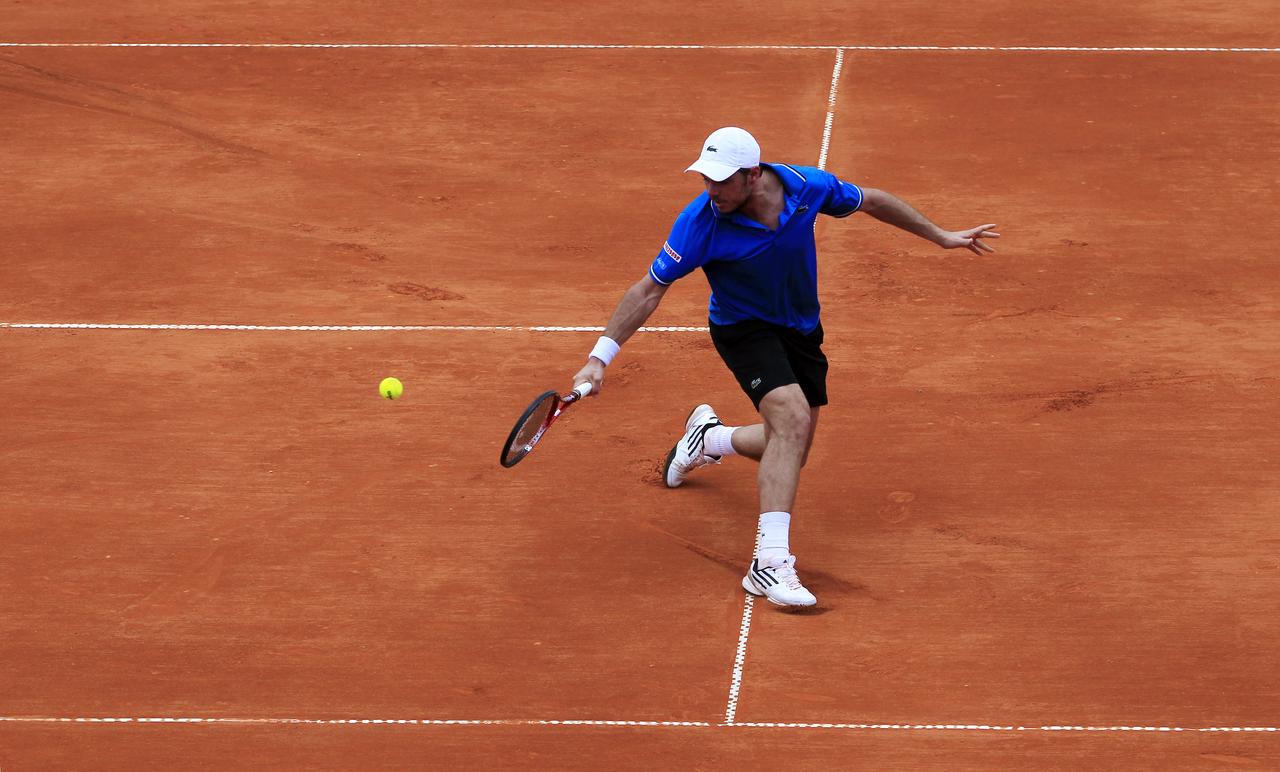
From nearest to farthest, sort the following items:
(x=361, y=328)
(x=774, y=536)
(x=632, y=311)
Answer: (x=774, y=536)
(x=632, y=311)
(x=361, y=328)

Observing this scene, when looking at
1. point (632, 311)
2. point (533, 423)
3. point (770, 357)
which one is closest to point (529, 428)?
point (533, 423)

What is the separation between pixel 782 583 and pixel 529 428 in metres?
1.17

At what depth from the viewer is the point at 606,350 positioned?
710 cm

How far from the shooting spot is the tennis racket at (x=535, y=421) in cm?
684

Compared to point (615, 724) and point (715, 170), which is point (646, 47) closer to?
point (715, 170)

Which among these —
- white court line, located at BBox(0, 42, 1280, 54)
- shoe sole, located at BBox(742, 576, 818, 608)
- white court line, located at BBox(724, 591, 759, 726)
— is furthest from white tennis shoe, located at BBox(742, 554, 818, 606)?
white court line, located at BBox(0, 42, 1280, 54)

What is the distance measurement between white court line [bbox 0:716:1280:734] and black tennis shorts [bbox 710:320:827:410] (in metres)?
1.49

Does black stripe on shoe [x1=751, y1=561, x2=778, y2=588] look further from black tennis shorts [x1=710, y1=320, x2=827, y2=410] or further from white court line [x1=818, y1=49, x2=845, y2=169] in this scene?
white court line [x1=818, y1=49, x2=845, y2=169]

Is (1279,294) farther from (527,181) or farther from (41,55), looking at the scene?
(41,55)

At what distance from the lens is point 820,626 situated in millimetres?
6984

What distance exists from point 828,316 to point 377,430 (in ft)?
8.59

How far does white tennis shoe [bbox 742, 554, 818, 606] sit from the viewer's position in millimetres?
7055

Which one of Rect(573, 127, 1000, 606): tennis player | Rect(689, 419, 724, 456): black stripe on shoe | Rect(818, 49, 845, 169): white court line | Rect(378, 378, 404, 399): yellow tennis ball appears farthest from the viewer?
Rect(818, 49, 845, 169): white court line

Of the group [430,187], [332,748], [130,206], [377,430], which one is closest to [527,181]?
[430,187]
